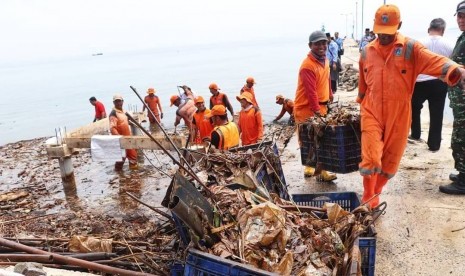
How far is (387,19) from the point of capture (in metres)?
Answer: 3.99

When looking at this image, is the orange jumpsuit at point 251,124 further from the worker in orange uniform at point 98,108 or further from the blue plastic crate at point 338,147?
the worker in orange uniform at point 98,108

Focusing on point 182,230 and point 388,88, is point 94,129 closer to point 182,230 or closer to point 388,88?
point 388,88

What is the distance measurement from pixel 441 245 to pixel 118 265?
314cm

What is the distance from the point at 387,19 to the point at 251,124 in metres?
3.13

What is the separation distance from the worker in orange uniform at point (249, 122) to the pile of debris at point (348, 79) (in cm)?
1073

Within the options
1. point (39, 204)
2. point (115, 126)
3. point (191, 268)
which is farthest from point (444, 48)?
point (39, 204)

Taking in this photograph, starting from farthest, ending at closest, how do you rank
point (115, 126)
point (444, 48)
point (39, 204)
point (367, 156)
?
point (115, 126), point (39, 204), point (444, 48), point (367, 156)

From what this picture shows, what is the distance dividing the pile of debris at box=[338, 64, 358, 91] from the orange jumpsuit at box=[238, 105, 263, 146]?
10.7 metres

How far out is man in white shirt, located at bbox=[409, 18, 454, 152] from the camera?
627 centimetres

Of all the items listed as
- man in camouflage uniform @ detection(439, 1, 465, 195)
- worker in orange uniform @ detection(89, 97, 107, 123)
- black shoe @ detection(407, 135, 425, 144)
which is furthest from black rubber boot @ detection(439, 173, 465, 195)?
worker in orange uniform @ detection(89, 97, 107, 123)

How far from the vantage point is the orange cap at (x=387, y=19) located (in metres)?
3.96

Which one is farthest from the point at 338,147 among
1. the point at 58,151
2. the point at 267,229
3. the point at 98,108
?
the point at 98,108

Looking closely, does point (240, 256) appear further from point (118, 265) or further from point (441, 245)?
point (441, 245)

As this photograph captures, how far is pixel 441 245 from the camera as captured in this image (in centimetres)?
385
